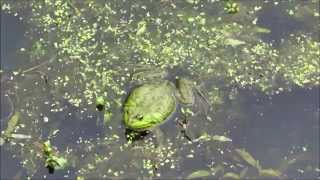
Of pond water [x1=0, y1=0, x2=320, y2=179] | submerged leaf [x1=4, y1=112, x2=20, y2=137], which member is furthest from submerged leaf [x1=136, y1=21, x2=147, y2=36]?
submerged leaf [x1=4, y1=112, x2=20, y2=137]

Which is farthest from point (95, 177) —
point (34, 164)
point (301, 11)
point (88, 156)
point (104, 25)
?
point (301, 11)

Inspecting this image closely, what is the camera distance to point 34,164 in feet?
9.72

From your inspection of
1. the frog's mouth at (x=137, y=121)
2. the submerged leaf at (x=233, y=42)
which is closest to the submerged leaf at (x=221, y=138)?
the frog's mouth at (x=137, y=121)

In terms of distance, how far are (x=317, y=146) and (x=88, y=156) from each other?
123 cm

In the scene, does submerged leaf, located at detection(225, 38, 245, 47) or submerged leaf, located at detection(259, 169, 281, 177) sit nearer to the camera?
submerged leaf, located at detection(259, 169, 281, 177)

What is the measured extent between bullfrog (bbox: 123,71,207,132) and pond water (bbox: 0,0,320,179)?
0.13 feet

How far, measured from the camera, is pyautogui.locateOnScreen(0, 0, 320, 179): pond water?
3.00 metres

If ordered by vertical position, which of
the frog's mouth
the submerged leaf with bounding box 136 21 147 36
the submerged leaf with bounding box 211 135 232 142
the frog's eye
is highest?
the submerged leaf with bounding box 136 21 147 36

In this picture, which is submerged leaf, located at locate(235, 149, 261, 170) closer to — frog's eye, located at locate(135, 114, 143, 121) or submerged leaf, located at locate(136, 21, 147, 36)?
frog's eye, located at locate(135, 114, 143, 121)

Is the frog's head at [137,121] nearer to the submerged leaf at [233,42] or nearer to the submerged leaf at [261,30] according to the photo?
the submerged leaf at [233,42]

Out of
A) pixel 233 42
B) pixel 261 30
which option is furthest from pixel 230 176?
pixel 261 30

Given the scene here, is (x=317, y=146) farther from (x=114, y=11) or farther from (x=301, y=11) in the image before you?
(x=114, y=11)

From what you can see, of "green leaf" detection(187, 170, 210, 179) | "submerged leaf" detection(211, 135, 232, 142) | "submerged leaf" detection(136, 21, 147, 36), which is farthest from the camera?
"submerged leaf" detection(136, 21, 147, 36)

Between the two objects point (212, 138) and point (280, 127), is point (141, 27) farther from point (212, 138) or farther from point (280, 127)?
point (280, 127)
